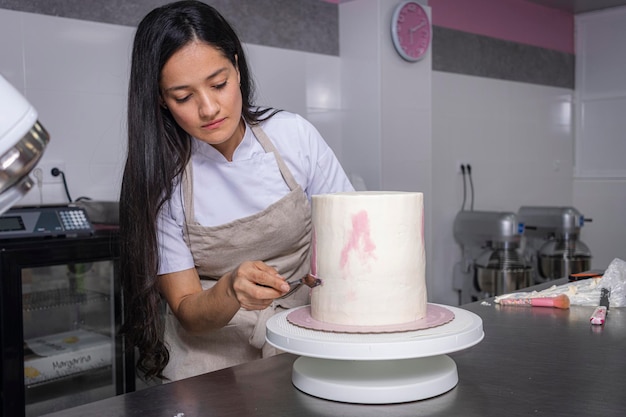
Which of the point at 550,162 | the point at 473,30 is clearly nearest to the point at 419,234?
Result: the point at 473,30

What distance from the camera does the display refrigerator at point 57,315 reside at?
6.85 feet

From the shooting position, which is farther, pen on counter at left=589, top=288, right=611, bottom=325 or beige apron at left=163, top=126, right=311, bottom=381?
beige apron at left=163, top=126, right=311, bottom=381

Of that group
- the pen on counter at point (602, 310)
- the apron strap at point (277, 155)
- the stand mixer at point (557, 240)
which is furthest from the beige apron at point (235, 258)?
the stand mixer at point (557, 240)

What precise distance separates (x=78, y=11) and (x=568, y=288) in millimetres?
2048

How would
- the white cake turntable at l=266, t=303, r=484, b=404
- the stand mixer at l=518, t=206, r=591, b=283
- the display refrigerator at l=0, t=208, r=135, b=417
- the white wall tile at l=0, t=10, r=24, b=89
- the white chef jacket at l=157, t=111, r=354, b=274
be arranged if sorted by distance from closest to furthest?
the white cake turntable at l=266, t=303, r=484, b=404 < the white chef jacket at l=157, t=111, r=354, b=274 < the display refrigerator at l=0, t=208, r=135, b=417 < the white wall tile at l=0, t=10, r=24, b=89 < the stand mixer at l=518, t=206, r=591, b=283

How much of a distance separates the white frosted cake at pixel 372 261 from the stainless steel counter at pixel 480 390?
0.43 feet

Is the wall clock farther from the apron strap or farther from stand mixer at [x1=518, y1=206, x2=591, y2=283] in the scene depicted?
the apron strap

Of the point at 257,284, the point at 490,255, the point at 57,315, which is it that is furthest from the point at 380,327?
the point at 490,255

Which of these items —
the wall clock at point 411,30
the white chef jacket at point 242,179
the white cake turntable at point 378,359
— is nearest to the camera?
the white cake turntable at point 378,359

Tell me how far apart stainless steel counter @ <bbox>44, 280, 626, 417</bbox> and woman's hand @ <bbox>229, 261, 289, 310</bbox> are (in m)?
0.11

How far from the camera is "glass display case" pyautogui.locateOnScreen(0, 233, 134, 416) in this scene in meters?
2.09

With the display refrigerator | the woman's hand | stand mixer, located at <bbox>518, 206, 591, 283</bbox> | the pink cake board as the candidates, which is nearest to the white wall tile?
the display refrigerator

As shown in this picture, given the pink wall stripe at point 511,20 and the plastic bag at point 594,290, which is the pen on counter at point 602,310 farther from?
the pink wall stripe at point 511,20

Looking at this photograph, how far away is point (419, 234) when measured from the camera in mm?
1074
